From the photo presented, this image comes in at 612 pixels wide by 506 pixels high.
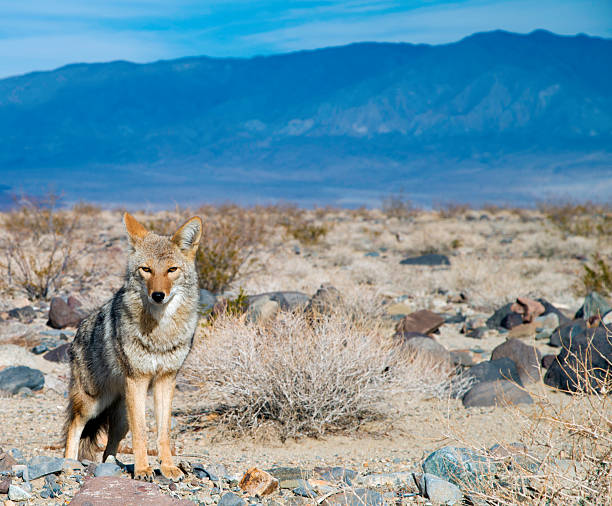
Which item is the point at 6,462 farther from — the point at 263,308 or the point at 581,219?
the point at 581,219

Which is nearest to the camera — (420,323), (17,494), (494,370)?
(17,494)

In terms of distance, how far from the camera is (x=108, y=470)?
13.7 feet

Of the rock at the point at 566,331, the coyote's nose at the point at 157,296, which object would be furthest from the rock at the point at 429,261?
the coyote's nose at the point at 157,296

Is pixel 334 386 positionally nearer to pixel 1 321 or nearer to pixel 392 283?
pixel 1 321

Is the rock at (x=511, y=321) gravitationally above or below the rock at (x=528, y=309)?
below

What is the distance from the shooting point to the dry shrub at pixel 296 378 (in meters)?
6.05

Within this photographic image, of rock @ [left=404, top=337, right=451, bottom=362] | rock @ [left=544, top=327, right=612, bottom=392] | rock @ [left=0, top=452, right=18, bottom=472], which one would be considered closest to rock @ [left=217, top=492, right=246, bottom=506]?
rock @ [left=0, top=452, right=18, bottom=472]

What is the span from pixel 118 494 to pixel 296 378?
8.56ft

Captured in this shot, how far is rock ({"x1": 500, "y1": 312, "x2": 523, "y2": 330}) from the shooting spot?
1021cm

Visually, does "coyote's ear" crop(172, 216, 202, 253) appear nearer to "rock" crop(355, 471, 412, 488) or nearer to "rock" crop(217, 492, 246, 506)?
"rock" crop(217, 492, 246, 506)

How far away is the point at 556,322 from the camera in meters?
9.91

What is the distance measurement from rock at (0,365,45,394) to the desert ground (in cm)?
10

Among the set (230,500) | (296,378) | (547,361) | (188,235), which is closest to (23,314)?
(296,378)

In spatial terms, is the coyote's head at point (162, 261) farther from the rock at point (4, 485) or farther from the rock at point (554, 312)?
the rock at point (554, 312)
